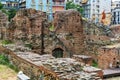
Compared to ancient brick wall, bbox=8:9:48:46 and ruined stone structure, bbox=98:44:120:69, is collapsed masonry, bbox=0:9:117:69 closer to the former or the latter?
ancient brick wall, bbox=8:9:48:46

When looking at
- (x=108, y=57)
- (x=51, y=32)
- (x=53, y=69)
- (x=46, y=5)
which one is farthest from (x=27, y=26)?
(x=46, y=5)

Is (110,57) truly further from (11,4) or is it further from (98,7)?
(98,7)

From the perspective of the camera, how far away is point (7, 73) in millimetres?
10641

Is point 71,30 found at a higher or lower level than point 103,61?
higher

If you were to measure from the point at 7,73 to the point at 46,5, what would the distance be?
120 feet

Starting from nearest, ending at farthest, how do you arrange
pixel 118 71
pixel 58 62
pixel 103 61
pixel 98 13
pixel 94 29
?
pixel 58 62, pixel 118 71, pixel 103 61, pixel 94 29, pixel 98 13

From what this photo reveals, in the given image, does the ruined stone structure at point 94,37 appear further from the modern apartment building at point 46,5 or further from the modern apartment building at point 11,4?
the modern apartment building at point 11,4

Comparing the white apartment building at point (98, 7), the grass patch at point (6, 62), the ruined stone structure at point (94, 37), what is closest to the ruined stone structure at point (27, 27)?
the ruined stone structure at point (94, 37)

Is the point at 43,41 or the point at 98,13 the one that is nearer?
the point at 43,41

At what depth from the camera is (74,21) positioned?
57.5ft

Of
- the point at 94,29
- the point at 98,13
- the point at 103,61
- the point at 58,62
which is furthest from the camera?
the point at 98,13

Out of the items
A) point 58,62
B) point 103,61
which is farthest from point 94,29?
point 58,62

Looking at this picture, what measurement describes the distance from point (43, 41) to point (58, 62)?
7825 mm

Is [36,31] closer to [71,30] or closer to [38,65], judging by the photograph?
[71,30]
